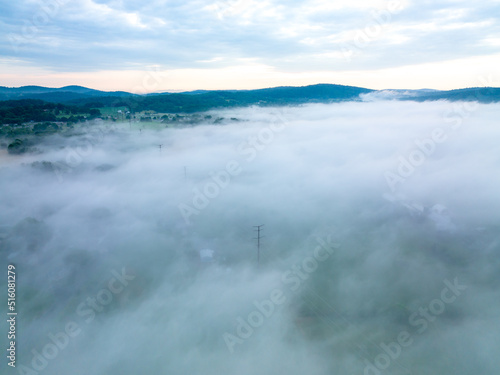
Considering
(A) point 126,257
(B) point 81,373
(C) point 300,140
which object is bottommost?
(B) point 81,373

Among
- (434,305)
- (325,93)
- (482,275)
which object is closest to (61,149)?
(434,305)

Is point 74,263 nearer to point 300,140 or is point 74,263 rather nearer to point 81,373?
point 81,373

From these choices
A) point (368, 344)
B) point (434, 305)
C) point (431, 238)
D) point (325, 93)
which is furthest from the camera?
point (325, 93)

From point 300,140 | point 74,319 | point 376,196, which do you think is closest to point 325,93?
point 300,140

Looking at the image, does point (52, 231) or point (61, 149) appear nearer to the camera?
point (52, 231)

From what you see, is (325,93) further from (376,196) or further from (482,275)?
(482,275)

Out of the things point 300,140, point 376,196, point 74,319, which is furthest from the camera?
point 300,140

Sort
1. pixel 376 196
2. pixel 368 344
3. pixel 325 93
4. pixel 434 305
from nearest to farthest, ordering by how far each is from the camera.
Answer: pixel 368 344, pixel 434 305, pixel 376 196, pixel 325 93

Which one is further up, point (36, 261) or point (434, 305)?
point (36, 261)

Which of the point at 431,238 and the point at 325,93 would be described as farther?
the point at 325,93
